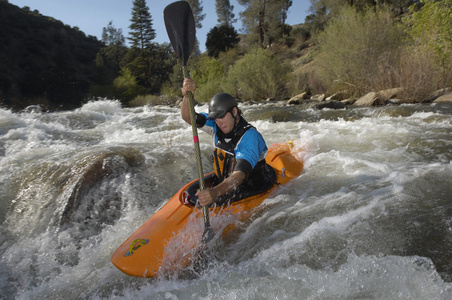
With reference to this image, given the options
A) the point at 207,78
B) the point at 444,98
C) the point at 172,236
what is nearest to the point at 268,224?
the point at 172,236

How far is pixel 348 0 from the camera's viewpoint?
2319 cm

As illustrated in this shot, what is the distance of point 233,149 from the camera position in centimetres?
244

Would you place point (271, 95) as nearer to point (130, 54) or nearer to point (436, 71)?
point (436, 71)

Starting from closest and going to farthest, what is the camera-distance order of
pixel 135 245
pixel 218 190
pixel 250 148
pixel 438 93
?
pixel 218 190 → pixel 135 245 → pixel 250 148 → pixel 438 93

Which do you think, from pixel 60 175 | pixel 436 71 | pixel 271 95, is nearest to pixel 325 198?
pixel 60 175

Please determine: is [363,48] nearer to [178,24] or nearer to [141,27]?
[178,24]

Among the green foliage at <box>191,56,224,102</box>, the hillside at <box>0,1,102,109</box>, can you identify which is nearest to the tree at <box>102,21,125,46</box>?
the hillside at <box>0,1,102,109</box>

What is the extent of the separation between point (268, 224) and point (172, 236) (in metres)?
0.82

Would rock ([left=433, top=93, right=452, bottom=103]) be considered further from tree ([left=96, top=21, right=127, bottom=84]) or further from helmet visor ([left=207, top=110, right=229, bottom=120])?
tree ([left=96, top=21, right=127, bottom=84])

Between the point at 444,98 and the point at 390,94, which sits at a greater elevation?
the point at 390,94

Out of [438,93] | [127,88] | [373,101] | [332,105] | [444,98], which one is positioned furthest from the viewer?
[127,88]

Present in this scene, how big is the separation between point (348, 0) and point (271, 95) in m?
14.7

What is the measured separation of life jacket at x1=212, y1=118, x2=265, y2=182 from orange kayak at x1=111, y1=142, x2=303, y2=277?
0.98 ft

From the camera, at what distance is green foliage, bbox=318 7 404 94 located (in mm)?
10375
